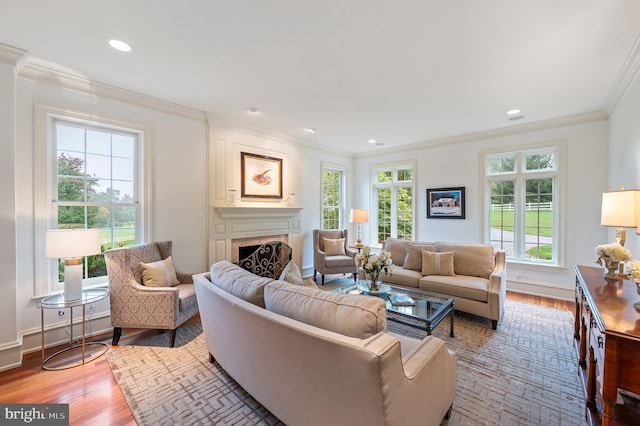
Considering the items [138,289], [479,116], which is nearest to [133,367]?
[138,289]

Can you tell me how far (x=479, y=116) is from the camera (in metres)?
3.97

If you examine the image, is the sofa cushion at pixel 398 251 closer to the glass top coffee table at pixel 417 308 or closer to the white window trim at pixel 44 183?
the glass top coffee table at pixel 417 308

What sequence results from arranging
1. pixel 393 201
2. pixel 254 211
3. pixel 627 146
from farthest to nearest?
1. pixel 393 201
2. pixel 254 211
3. pixel 627 146

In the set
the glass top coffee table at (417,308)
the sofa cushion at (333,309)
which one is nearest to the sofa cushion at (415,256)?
the glass top coffee table at (417,308)

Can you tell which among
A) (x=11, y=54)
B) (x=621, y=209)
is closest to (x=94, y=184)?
(x=11, y=54)

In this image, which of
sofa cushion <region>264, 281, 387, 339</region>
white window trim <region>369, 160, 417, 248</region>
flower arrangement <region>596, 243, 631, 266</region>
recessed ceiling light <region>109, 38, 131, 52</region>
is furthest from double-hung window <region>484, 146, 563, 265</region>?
recessed ceiling light <region>109, 38, 131, 52</region>

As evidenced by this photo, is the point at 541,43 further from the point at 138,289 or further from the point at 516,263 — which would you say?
the point at 138,289

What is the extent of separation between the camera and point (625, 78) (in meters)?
2.72

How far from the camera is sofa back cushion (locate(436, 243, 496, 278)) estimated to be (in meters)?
3.56

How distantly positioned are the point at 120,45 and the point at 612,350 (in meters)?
3.83

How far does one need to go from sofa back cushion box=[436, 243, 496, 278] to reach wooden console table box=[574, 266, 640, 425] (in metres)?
1.38

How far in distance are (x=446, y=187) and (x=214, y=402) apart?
5.01 meters

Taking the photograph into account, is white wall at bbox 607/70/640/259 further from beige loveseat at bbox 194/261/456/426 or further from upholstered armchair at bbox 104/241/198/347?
upholstered armchair at bbox 104/241/198/347

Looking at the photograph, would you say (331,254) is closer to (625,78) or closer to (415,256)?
(415,256)
